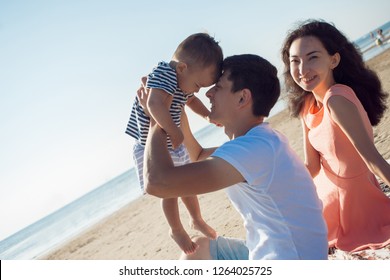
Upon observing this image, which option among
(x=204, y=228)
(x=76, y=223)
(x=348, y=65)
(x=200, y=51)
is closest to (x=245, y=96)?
(x=200, y=51)

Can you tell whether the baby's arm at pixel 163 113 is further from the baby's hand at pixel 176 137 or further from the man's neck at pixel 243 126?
the man's neck at pixel 243 126

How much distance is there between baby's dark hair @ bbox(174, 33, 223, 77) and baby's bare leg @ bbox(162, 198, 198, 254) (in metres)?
1.00

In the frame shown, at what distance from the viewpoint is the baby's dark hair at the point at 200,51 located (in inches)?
103

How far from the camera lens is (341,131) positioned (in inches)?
97.3

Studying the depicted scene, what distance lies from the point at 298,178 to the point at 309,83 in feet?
3.33

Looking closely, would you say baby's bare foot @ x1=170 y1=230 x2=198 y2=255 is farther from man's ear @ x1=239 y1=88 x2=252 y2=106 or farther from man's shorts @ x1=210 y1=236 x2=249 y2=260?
man's ear @ x1=239 y1=88 x2=252 y2=106

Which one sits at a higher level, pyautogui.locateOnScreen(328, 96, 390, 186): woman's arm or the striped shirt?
the striped shirt

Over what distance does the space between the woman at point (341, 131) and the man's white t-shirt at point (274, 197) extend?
68 cm

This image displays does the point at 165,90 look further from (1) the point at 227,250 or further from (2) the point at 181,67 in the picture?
(1) the point at 227,250

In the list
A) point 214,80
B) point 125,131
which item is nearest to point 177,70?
point 214,80

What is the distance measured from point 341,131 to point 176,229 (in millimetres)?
1309

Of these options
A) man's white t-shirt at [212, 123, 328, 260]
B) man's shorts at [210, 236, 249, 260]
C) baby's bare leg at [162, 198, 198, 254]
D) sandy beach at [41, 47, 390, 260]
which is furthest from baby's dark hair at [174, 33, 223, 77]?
sandy beach at [41, 47, 390, 260]

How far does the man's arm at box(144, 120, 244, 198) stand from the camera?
174 cm

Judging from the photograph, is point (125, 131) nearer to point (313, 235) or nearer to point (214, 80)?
point (214, 80)
